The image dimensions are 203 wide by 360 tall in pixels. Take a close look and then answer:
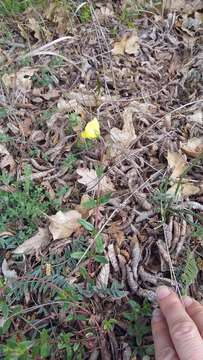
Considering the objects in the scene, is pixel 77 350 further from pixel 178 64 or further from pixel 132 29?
pixel 132 29

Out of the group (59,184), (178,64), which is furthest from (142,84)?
(59,184)

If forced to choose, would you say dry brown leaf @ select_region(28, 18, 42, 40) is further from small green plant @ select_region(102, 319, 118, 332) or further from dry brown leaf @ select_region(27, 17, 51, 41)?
small green plant @ select_region(102, 319, 118, 332)

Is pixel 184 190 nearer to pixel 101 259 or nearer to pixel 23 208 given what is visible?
pixel 101 259

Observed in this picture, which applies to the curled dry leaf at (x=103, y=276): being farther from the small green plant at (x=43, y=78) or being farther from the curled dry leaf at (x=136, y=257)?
the small green plant at (x=43, y=78)

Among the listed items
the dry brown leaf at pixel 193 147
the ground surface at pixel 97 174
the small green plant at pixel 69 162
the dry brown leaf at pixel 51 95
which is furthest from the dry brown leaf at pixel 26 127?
the dry brown leaf at pixel 193 147

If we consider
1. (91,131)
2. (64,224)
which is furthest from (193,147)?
(64,224)

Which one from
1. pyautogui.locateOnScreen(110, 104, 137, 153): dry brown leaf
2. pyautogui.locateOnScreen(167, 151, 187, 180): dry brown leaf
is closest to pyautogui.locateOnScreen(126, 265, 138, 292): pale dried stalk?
pyautogui.locateOnScreen(167, 151, 187, 180): dry brown leaf
